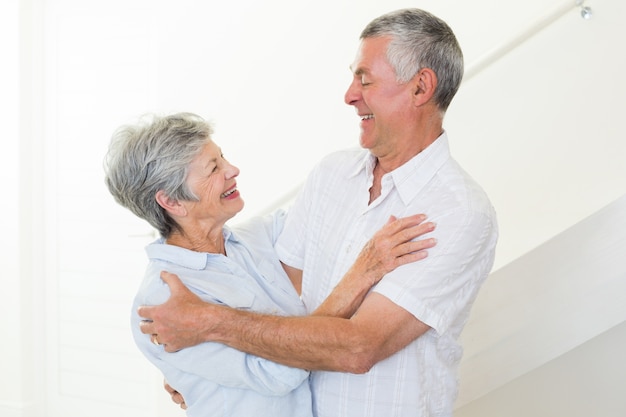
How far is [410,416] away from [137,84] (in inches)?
112

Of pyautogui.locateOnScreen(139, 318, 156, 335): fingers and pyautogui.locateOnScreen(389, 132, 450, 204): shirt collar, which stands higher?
pyautogui.locateOnScreen(389, 132, 450, 204): shirt collar

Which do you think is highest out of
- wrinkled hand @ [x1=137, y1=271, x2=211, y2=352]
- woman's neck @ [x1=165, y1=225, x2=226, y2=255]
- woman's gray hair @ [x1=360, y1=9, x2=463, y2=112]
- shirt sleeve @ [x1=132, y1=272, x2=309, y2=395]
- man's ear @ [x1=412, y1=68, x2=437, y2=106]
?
woman's gray hair @ [x1=360, y1=9, x2=463, y2=112]

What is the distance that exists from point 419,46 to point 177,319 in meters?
0.78

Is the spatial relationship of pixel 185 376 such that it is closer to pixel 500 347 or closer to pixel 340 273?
pixel 340 273

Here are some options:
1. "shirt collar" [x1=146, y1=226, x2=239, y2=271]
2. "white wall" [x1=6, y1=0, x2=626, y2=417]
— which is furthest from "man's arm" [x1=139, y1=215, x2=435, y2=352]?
"white wall" [x1=6, y1=0, x2=626, y2=417]

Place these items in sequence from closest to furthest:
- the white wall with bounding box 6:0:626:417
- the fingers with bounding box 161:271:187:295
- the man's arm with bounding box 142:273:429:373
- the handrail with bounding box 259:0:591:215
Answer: the man's arm with bounding box 142:273:429:373
the fingers with bounding box 161:271:187:295
the handrail with bounding box 259:0:591:215
the white wall with bounding box 6:0:626:417

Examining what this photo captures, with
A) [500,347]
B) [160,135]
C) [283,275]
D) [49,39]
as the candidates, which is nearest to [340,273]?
[283,275]

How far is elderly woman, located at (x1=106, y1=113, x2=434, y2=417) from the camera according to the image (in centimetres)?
171

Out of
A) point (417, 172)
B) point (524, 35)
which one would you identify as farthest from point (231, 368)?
point (524, 35)

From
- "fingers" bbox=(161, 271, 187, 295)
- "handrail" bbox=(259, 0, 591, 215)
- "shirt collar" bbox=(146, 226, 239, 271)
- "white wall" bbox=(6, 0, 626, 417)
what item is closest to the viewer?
"fingers" bbox=(161, 271, 187, 295)

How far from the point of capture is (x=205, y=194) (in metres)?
1.88

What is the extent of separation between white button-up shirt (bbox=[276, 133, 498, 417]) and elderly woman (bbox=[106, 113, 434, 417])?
5 cm

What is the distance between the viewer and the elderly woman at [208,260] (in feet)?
5.60

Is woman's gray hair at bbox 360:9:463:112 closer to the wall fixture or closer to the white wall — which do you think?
the white wall
